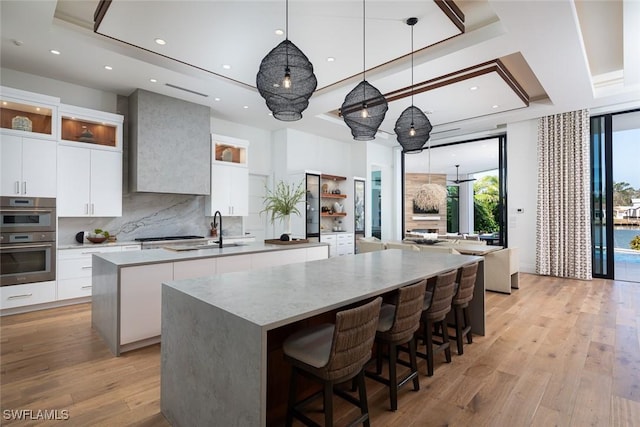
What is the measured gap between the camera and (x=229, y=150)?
6.16 metres

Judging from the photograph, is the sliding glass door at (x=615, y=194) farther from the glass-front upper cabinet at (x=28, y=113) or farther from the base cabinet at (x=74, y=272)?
the glass-front upper cabinet at (x=28, y=113)

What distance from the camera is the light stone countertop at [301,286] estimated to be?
58.2 inches

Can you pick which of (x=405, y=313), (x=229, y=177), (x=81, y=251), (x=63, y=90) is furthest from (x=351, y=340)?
(x=63, y=90)

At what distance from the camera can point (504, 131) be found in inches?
291

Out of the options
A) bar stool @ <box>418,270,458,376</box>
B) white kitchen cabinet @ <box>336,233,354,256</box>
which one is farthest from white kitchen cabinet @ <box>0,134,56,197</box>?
white kitchen cabinet @ <box>336,233,354,256</box>

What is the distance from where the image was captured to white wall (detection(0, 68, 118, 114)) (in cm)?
424

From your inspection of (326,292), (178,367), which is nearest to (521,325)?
(326,292)

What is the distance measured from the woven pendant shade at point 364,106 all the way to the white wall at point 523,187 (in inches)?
210

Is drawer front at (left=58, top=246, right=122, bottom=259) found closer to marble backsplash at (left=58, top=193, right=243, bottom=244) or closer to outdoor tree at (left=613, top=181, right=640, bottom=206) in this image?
marble backsplash at (left=58, top=193, right=243, bottom=244)

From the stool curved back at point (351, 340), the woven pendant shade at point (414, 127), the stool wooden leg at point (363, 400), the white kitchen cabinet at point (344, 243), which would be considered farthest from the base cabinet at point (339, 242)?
the stool curved back at point (351, 340)

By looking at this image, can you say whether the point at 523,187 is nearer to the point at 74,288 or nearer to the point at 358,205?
the point at 358,205

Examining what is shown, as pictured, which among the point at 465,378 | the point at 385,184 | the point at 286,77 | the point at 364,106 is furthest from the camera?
Result: the point at 385,184

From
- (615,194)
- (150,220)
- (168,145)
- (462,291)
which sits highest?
(168,145)

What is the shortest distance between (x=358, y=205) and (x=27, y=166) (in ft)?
20.5
